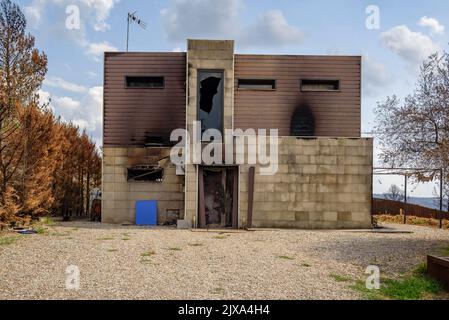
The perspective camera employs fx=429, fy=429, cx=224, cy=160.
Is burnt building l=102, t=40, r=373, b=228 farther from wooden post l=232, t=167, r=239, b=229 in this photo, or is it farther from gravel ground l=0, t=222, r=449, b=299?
gravel ground l=0, t=222, r=449, b=299

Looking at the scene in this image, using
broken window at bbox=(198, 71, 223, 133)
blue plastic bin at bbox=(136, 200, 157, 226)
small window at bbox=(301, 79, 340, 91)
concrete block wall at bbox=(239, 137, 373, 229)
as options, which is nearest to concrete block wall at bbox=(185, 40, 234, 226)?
broken window at bbox=(198, 71, 223, 133)

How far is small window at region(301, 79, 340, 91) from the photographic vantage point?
21.2m

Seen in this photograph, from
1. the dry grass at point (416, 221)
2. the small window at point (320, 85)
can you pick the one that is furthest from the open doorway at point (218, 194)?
the dry grass at point (416, 221)

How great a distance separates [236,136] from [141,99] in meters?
5.38

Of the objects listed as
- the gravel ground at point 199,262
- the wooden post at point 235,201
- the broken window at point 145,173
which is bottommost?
the gravel ground at point 199,262

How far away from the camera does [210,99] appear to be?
20047mm

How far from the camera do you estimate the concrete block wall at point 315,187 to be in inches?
759

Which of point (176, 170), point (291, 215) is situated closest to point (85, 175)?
point (176, 170)

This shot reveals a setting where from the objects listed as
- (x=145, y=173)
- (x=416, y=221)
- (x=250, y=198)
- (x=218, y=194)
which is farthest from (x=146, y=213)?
(x=416, y=221)

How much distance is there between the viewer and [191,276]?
9039 millimetres

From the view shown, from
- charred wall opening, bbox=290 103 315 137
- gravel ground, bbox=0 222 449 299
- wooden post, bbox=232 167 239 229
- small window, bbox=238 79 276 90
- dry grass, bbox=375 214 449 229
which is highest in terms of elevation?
small window, bbox=238 79 276 90

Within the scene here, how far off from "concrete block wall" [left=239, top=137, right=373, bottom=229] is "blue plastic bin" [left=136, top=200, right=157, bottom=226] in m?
4.29

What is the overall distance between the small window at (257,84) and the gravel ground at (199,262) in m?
7.56

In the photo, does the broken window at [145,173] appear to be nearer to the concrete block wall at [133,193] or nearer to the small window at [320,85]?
the concrete block wall at [133,193]
